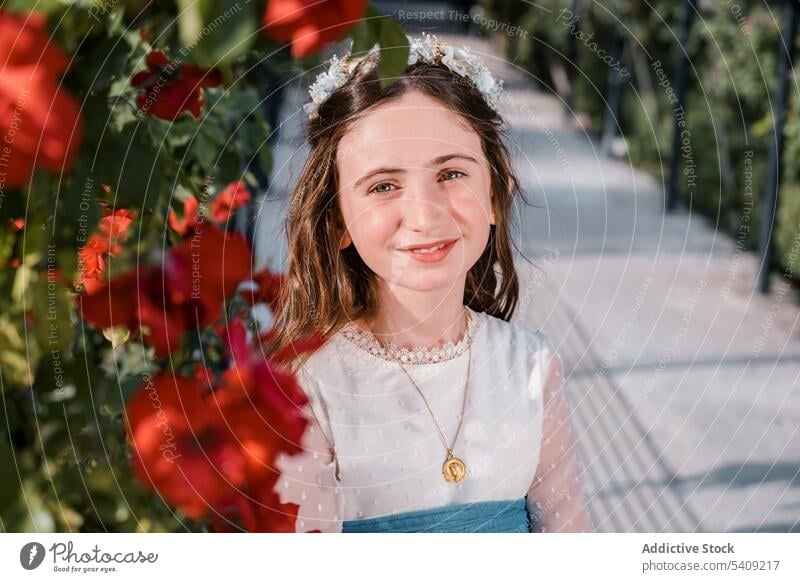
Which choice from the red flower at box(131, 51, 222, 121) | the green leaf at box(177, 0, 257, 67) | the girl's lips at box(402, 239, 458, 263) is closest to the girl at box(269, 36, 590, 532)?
the girl's lips at box(402, 239, 458, 263)

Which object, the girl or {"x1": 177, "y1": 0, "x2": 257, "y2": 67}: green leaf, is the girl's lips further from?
{"x1": 177, "y1": 0, "x2": 257, "y2": 67}: green leaf

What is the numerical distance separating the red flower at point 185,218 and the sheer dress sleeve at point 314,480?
0.17 m

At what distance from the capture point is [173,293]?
0.53 m

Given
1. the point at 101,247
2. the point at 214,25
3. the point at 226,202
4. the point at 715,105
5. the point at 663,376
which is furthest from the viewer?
the point at 715,105

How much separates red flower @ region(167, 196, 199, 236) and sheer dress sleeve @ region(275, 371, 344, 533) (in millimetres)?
170

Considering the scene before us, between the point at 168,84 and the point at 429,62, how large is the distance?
24 centimetres

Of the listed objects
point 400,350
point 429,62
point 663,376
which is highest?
point 663,376

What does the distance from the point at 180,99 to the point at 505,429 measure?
42 centimetres

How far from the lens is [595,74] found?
2107 mm

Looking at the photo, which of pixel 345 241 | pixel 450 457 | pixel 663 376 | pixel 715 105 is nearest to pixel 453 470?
pixel 450 457

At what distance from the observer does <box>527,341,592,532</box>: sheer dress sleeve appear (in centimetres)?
88

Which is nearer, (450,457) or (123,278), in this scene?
(123,278)

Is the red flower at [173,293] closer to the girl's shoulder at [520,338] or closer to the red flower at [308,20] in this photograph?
the red flower at [308,20]

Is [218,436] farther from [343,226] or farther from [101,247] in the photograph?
[343,226]
